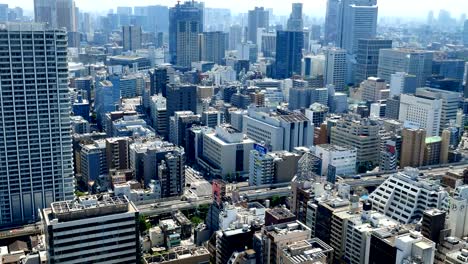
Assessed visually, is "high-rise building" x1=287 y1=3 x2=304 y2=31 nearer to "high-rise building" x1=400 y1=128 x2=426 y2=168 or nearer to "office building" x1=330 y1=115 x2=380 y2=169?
"office building" x1=330 y1=115 x2=380 y2=169

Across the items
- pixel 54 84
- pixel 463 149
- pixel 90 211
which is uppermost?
pixel 54 84

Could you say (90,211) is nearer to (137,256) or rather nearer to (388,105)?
(137,256)

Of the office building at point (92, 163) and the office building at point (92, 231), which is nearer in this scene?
the office building at point (92, 231)

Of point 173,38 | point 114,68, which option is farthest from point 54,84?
point 173,38

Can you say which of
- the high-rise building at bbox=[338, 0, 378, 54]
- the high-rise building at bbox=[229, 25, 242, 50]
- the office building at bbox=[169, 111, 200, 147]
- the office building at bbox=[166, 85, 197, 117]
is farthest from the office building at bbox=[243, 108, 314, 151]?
the high-rise building at bbox=[229, 25, 242, 50]

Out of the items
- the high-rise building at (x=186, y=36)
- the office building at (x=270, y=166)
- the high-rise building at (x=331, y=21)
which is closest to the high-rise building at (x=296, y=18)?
the high-rise building at (x=331, y=21)

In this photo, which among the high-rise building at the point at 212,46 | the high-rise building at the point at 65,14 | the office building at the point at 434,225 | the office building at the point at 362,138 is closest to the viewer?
the office building at the point at 434,225

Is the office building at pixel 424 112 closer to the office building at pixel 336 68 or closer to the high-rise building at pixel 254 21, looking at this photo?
the office building at pixel 336 68
